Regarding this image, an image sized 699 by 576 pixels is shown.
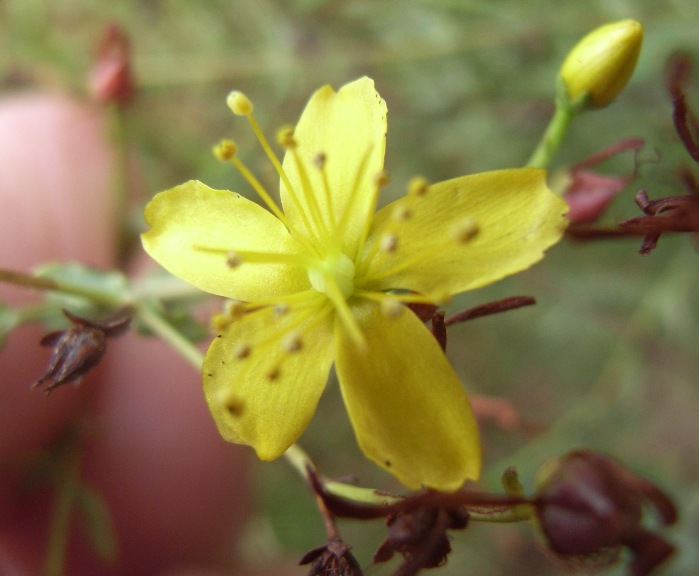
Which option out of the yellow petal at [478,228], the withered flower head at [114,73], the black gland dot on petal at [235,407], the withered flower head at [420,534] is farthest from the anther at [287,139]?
the withered flower head at [114,73]

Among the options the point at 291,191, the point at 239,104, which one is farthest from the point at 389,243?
the point at 239,104

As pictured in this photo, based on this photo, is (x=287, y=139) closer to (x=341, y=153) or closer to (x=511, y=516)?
(x=341, y=153)

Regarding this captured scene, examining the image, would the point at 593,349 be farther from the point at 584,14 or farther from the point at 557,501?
the point at 557,501

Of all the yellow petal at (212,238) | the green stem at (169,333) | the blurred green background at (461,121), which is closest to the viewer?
the yellow petal at (212,238)

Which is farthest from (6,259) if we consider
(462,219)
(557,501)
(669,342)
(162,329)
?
(669,342)

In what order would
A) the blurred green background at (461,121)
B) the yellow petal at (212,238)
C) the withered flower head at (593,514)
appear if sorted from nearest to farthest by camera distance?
1. the withered flower head at (593,514)
2. the yellow petal at (212,238)
3. the blurred green background at (461,121)

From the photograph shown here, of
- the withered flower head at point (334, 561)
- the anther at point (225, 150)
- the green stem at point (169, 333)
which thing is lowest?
the withered flower head at point (334, 561)

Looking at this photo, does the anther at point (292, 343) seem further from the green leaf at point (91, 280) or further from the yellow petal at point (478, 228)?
the green leaf at point (91, 280)
